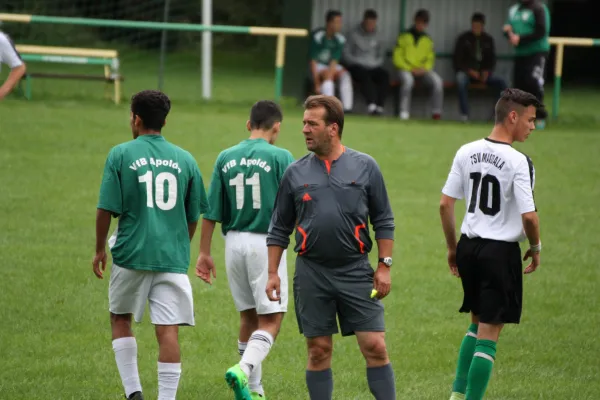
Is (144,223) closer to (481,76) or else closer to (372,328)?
(372,328)

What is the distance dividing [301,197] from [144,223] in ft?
3.33

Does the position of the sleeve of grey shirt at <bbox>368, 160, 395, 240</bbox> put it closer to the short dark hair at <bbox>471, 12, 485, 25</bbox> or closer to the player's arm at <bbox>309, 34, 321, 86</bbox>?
the player's arm at <bbox>309, 34, 321, 86</bbox>

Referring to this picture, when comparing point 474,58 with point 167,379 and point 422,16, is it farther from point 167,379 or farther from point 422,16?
point 167,379

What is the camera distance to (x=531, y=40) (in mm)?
19797

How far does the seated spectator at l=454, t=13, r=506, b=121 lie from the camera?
21.4 m

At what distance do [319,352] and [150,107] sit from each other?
1811mm

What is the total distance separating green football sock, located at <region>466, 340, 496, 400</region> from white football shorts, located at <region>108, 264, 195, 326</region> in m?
1.80

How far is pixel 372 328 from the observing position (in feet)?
20.0

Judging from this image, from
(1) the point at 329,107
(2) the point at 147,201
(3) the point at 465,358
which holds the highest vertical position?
(1) the point at 329,107

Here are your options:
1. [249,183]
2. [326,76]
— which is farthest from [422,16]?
[249,183]

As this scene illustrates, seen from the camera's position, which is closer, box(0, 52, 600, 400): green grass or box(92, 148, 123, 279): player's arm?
box(92, 148, 123, 279): player's arm

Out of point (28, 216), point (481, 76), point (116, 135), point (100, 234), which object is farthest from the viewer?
point (481, 76)

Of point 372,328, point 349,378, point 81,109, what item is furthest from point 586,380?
point 81,109

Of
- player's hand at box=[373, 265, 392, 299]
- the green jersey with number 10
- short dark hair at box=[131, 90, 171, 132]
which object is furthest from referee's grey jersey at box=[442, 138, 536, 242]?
short dark hair at box=[131, 90, 171, 132]
